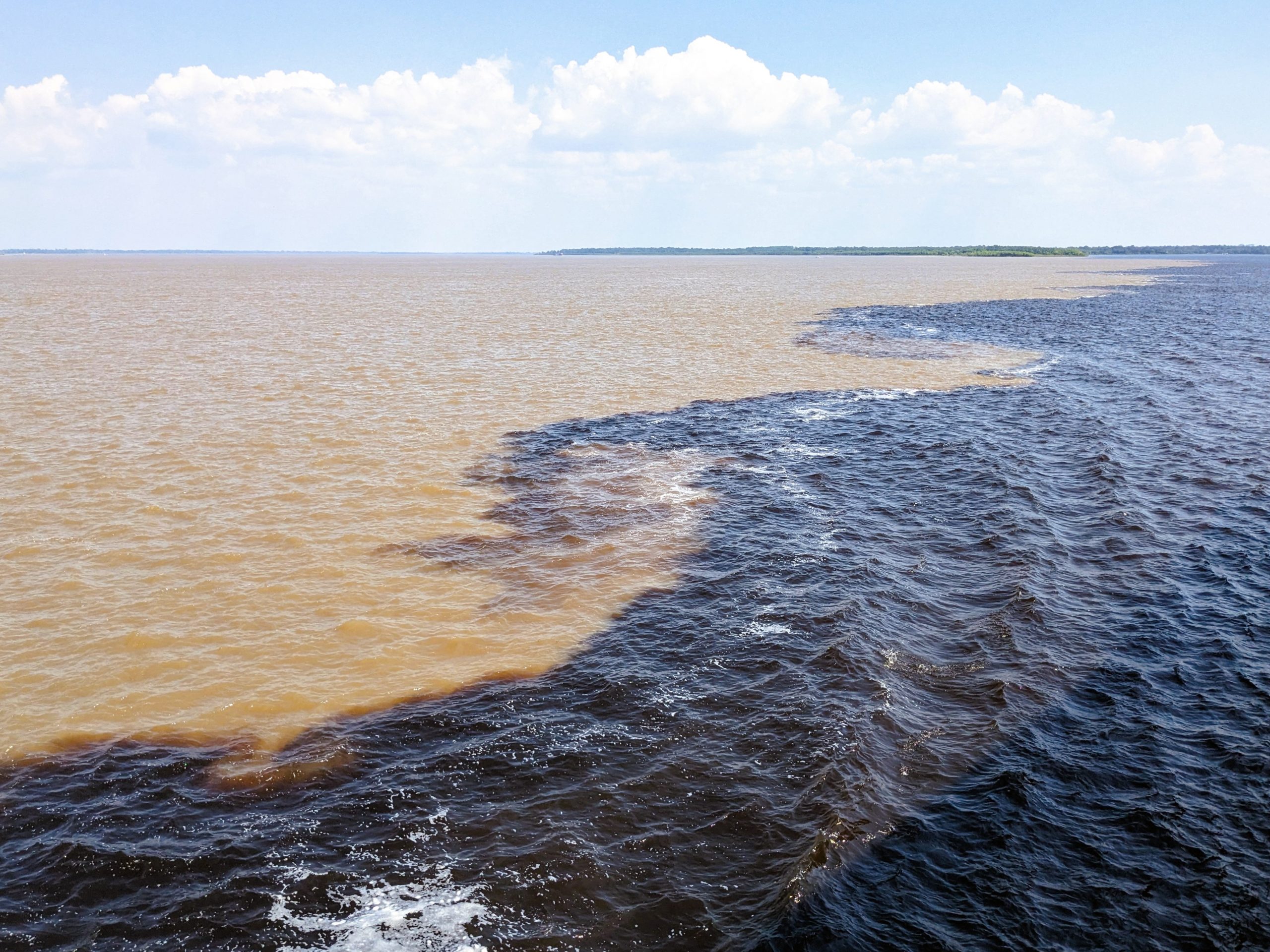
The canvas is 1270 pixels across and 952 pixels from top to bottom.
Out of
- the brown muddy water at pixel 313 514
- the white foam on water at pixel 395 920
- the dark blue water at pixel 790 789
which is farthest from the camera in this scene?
the brown muddy water at pixel 313 514

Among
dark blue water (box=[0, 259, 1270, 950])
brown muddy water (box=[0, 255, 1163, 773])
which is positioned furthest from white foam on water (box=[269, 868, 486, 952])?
brown muddy water (box=[0, 255, 1163, 773])

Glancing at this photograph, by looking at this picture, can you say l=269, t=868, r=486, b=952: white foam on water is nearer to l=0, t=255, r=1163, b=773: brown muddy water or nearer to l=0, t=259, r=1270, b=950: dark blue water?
l=0, t=259, r=1270, b=950: dark blue water

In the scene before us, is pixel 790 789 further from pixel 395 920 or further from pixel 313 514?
pixel 313 514

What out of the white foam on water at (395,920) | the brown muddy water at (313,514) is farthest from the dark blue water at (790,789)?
the brown muddy water at (313,514)

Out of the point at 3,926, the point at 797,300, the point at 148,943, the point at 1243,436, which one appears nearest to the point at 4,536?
the point at 3,926

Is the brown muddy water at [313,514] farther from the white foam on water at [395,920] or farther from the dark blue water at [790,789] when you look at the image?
the white foam on water at [395,920]

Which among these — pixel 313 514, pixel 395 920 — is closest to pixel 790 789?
pixel 395 920
